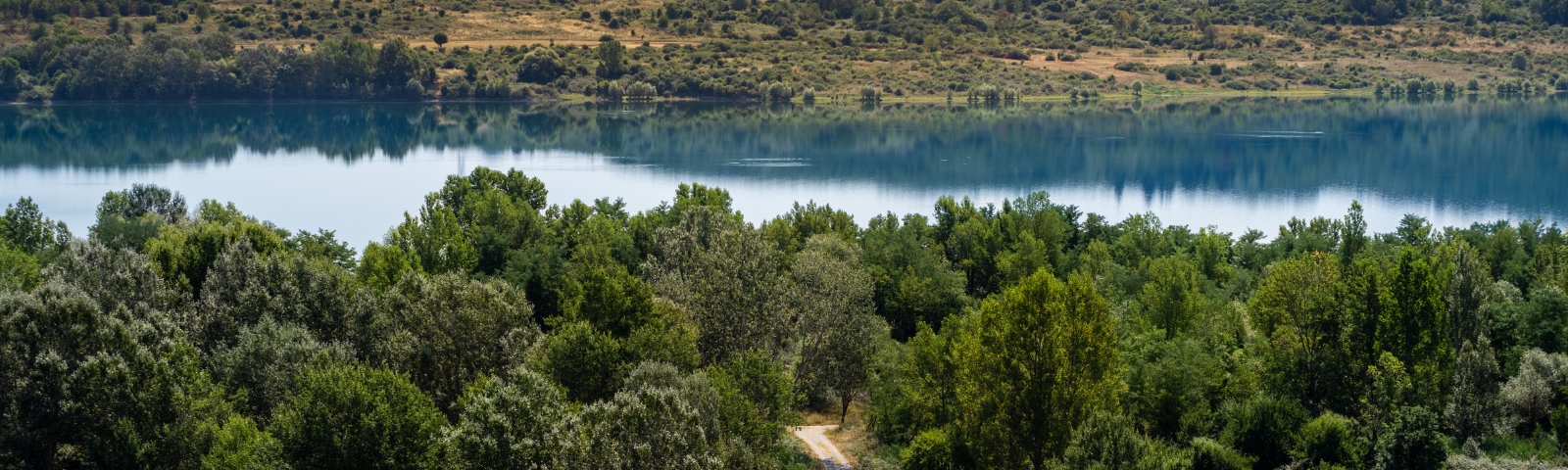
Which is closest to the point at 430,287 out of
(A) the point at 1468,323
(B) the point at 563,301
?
(B) the point at 563,301

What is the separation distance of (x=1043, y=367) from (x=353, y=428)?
60.1 ft

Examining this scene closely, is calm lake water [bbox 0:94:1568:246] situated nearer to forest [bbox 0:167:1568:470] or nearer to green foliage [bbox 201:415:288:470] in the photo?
forest [bbox 0:167:1568:470]

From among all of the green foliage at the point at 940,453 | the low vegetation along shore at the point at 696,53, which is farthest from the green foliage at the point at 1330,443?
the low vegetation along shore at the point at 696,53

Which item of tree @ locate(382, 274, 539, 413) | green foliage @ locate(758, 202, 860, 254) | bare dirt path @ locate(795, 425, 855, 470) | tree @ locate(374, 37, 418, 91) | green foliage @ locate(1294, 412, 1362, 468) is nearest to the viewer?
green foliage @ locate(1294, 412, 1362, 468)

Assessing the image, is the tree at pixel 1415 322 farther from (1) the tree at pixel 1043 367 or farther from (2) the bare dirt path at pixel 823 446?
(2) the bare dirt path at pixel 823 446

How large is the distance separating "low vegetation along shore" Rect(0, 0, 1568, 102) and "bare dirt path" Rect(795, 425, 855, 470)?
118028 mm

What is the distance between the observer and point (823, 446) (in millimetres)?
43188

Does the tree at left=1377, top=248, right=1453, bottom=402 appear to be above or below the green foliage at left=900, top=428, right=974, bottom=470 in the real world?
above

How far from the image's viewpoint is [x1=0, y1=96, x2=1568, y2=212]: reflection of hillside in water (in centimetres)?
10250

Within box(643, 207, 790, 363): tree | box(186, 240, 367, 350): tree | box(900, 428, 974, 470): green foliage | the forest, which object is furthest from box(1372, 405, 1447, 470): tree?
box(186, 240, 367, 350): tree

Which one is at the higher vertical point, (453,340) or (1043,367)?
(1043,367)

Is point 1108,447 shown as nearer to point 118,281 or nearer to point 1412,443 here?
point 1412,443

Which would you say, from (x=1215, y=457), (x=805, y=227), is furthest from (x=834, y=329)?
(x=805, y=227)

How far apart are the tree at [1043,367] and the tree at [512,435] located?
1174cm
